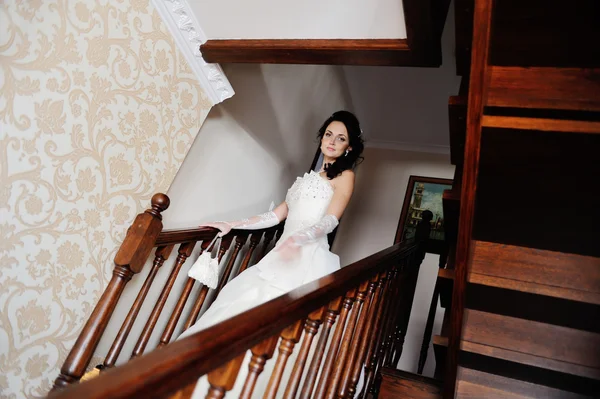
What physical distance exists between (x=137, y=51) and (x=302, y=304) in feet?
4.62

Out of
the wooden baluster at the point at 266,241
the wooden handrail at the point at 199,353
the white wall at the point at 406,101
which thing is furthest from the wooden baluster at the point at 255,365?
the white wall at the point at 406,101

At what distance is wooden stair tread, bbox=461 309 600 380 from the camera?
1.74 meters

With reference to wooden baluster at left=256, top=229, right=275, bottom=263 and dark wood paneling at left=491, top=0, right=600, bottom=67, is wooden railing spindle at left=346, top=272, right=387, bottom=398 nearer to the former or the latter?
dark wood paneling at left=491, top=0, right=600, bottom=67

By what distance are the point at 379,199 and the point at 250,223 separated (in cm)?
245

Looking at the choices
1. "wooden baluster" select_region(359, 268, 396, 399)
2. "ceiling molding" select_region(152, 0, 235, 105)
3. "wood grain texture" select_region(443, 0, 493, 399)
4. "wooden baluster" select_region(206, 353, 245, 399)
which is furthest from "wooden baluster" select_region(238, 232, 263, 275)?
"wooden baluster" select_region(206, 353, 245, 399)

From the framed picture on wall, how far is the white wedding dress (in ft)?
6.64

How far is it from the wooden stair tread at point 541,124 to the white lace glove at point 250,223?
4.98 ft

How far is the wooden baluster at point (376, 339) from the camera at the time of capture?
1.79 metres

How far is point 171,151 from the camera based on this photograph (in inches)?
83.0

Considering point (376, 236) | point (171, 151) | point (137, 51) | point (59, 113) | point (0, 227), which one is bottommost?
point (0, 227)

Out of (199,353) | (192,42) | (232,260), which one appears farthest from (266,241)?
(199,353)

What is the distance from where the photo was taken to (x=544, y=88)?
120 cm

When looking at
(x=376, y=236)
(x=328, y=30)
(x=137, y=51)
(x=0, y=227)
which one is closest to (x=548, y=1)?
(x=328, y=30)

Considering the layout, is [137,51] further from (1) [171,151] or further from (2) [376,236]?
(2) [376,236]
